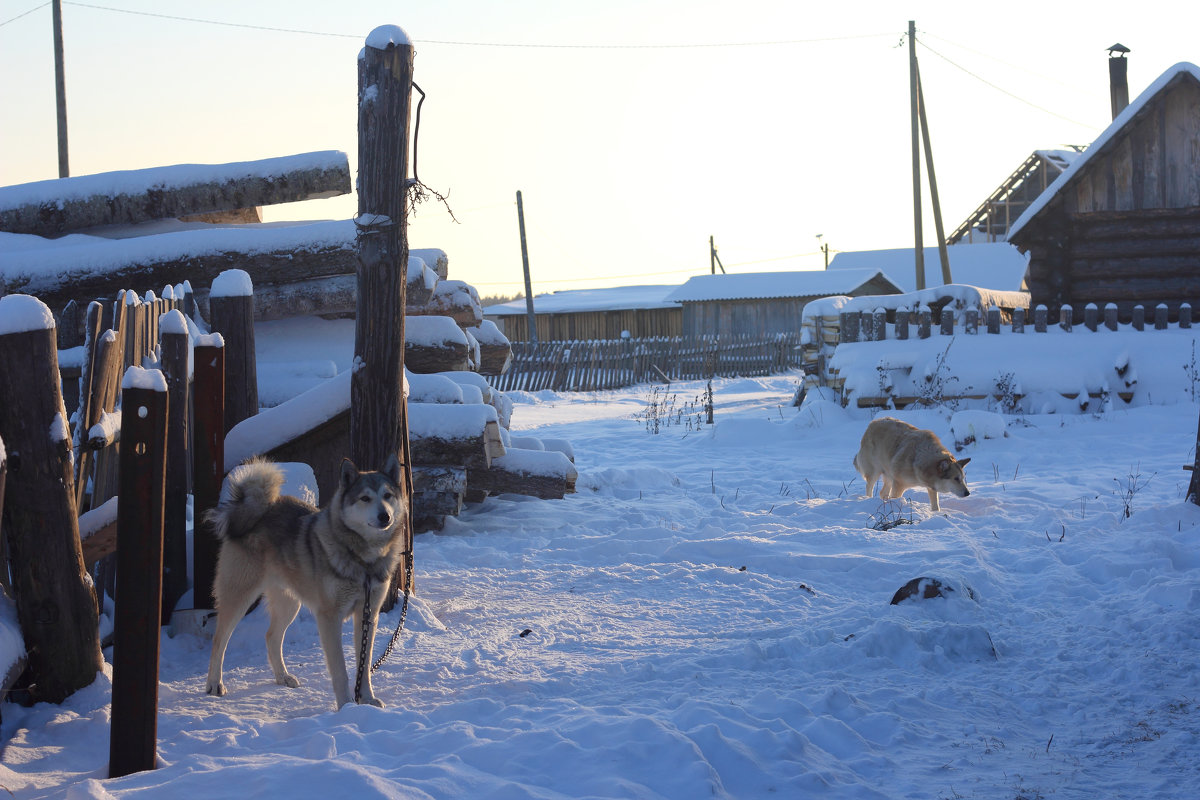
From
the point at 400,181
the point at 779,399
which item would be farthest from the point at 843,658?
the point at 779,399

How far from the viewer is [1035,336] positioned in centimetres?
1386

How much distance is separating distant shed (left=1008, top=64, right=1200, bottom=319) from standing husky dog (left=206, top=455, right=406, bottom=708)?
1507 cm

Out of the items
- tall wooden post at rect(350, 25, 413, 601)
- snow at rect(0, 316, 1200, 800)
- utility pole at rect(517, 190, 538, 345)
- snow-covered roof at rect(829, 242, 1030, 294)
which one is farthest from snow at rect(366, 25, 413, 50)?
snow-covered roof at rect(829, 242, 1030, 294)

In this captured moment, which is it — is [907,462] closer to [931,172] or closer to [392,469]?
[392,469]

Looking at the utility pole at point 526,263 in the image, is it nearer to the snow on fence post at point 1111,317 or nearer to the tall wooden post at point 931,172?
the tall wooden post at point 931,172

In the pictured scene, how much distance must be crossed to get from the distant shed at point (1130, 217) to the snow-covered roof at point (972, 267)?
17.5 m

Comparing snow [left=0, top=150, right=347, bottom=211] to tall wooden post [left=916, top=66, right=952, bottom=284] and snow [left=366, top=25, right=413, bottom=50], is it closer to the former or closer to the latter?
snow [left=366, top=25, right=413, bottom=50]

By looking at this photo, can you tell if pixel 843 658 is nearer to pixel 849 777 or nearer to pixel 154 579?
pixel 849 777

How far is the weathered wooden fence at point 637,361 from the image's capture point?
25.8 metres

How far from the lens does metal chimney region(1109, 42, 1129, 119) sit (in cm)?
2178

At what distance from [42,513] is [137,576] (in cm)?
86

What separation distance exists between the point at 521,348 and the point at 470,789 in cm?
2290

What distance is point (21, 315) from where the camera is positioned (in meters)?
3.66

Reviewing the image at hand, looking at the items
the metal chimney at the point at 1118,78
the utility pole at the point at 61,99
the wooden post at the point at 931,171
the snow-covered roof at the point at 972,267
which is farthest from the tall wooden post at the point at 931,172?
the utility pole at the point at 61,99
